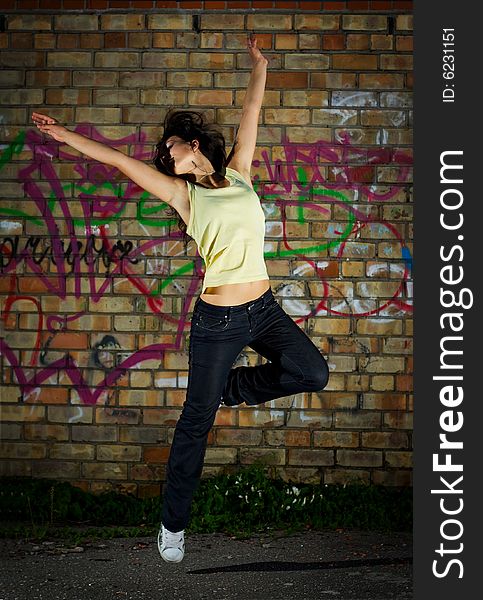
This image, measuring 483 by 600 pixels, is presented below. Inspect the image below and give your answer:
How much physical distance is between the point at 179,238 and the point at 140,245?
27 centimetres

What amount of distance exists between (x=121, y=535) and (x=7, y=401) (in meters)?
1.28

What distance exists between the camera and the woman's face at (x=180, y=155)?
4.05 meters

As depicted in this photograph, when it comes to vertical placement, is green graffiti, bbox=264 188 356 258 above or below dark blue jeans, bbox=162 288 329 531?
above

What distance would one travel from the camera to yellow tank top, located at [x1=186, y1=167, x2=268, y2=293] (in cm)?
388

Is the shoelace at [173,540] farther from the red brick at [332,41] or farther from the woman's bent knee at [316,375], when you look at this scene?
the red brick at [332,41]

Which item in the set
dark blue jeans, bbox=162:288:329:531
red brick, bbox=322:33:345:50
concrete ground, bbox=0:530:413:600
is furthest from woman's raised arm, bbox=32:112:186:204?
red brick, bbox=322:33:345:50

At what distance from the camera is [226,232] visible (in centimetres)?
388

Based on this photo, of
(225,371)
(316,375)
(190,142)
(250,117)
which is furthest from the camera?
(250,117)

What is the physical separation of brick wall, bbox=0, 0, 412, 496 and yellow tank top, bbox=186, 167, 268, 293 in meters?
1.79

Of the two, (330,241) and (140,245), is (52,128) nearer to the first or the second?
(140,245)

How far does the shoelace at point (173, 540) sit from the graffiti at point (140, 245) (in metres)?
1.84

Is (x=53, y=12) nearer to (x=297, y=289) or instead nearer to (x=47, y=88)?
(x=47, y=88)

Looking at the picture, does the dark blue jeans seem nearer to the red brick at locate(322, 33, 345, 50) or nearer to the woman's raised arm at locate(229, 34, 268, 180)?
the woman's raised arm at locate(229, 34, 268, 180)

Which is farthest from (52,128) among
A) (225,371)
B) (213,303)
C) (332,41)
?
(332,41)
